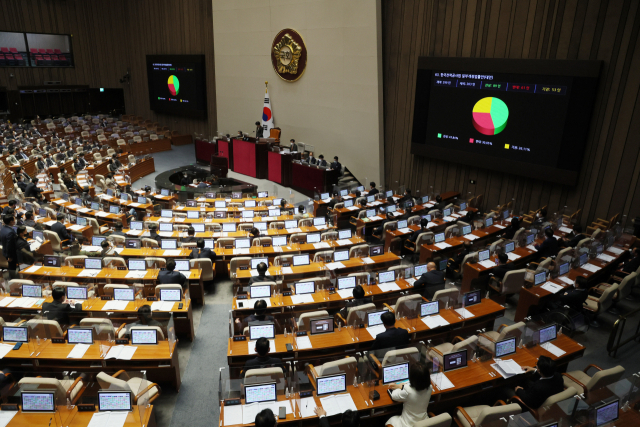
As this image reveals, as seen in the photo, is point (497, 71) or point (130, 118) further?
point (130, 118)

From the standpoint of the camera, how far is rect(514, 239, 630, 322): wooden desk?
7.46 m

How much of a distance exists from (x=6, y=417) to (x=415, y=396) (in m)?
4.38

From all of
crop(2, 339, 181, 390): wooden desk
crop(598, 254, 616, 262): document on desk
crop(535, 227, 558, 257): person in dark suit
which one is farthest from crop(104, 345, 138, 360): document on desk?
crop(598, 254, 616, 262): document on desk

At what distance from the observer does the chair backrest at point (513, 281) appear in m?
7.80

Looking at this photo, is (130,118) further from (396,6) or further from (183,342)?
(183,342)

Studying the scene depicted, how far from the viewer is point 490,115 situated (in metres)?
12.9

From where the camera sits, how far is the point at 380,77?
15.7 m

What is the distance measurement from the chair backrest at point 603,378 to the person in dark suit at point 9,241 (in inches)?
403

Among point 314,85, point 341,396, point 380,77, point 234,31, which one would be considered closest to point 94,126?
point 234,31

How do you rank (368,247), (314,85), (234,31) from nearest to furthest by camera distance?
(368,247)
(314,85)
(234,31)

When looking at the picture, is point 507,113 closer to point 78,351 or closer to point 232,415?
point 232,415

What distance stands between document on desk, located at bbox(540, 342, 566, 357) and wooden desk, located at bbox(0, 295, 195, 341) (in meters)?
5.42

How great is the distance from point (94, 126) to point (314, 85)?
14.8m

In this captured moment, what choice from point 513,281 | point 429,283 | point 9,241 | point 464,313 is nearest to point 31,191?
point 9,241
